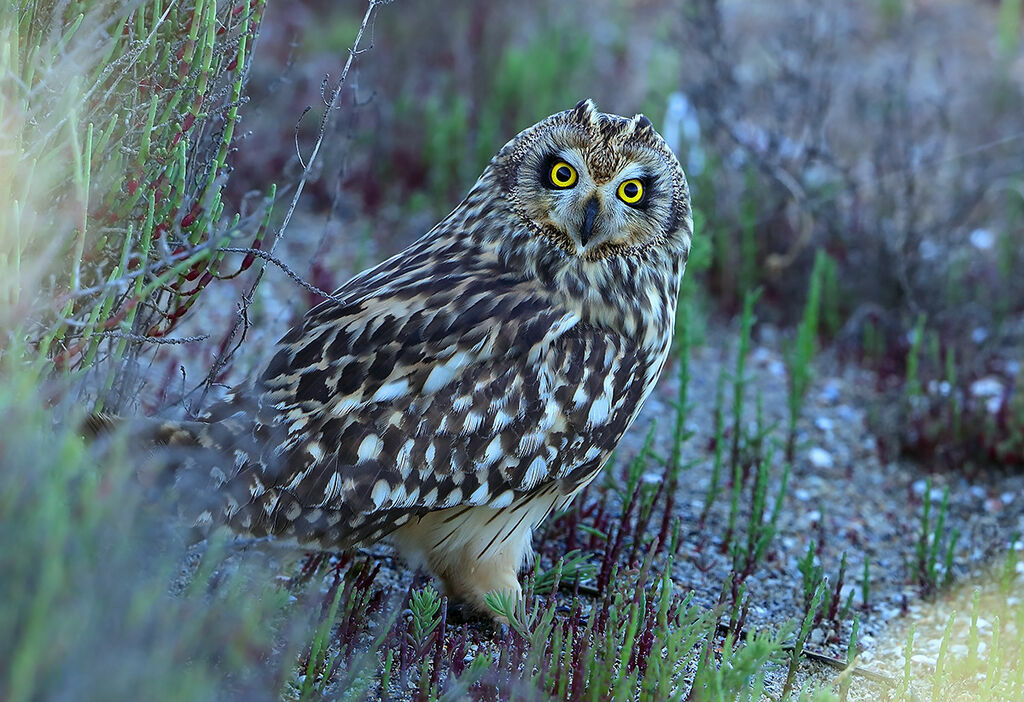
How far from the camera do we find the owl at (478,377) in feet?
9.39

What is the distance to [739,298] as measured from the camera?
5.62m

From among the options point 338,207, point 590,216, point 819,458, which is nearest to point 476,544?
point 590,216

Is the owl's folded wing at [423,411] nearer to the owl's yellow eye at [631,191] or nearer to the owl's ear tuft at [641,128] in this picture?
the owl's yellow eye at [631,191]

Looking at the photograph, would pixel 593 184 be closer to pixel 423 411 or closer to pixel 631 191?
pixel 631 191

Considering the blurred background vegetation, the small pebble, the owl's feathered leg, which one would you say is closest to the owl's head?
the blurred background vegetation

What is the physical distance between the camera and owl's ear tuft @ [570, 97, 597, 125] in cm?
321

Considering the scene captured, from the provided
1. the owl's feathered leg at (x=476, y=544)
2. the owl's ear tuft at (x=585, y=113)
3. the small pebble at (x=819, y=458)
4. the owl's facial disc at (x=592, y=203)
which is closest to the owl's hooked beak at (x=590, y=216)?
the owl's facial disc at (x=592, y=203)

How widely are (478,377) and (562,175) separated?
67 centimetres

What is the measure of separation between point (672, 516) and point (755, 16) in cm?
598

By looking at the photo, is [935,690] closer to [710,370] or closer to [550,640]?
[550,640]

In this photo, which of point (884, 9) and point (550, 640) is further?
point (884, 9)

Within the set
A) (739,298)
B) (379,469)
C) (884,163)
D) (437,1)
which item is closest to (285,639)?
(379,469)

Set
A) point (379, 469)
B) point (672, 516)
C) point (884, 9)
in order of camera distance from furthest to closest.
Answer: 1. point (884, 9)
2. point (672, 516)
3. point (379, 469)

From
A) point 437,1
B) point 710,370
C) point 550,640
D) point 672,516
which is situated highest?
point 437,1
